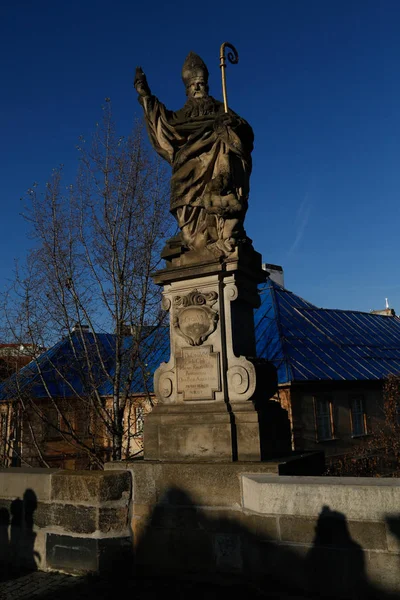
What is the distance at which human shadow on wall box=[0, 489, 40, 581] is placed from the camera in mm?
4824

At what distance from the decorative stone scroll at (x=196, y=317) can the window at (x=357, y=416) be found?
50.2 ft

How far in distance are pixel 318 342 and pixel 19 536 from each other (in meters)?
15.9

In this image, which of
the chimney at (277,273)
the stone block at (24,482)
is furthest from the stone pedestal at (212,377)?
the chimney at (277,273)

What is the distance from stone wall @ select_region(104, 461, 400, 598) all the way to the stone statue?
89.3 inches

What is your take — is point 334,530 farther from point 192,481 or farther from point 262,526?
point 192,481

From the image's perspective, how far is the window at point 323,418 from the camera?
17.7 meters

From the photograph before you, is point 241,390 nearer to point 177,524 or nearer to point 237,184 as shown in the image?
point 177,524

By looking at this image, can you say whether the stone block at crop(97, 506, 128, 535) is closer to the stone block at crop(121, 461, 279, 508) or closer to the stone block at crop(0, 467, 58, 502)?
the stone block at crop(121, 461, 279, 508)

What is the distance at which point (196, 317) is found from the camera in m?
5.21

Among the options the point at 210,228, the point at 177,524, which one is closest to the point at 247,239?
the point at 210,228

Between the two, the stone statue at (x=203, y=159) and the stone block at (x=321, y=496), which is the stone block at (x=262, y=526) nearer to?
the stone block at (x=321, y=496)

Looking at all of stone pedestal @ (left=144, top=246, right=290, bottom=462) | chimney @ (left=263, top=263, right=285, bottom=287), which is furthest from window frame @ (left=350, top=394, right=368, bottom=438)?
stone pedestal @ (left=144, top=246, right=290, bottom=462)

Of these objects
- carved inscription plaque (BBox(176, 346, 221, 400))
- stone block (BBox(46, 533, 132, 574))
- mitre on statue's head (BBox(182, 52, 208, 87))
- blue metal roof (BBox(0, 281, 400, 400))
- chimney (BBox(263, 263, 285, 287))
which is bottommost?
stone block (BBox(46, 533, 132, 574))

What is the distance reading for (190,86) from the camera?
6.09 metres
